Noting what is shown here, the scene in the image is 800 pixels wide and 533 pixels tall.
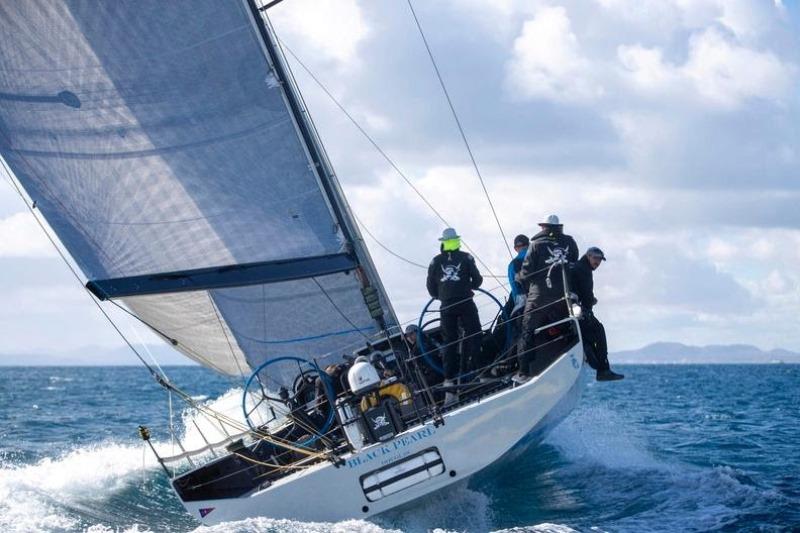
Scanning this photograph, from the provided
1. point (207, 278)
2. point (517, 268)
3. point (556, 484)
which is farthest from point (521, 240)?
point (207, 278)

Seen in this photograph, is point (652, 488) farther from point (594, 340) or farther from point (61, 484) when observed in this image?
point (61, 484)

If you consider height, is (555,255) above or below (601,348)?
above

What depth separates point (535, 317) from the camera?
1064 cm

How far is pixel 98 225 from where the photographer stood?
11.1 metres

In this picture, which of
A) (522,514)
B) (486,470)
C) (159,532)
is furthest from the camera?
(159,532)

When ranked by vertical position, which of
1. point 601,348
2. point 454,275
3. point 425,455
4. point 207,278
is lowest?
point 425,455

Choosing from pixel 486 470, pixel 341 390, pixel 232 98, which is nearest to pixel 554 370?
pixel 486 470

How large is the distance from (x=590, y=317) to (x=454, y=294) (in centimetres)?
137

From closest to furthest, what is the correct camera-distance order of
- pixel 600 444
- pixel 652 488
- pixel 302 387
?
pixel 302 387 → pixel 652 488 → pixel 600 444

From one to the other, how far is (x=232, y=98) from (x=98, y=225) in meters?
1.90

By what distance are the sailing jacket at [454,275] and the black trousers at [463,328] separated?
100 millimetres

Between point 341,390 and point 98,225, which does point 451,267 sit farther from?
point 98,225

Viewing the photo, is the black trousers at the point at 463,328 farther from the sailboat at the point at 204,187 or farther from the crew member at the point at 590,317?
the crew member at the point at 590,317

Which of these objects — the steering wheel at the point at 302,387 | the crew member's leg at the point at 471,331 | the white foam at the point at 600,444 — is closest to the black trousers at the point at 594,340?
the crew member's leg at the point at 471,331
